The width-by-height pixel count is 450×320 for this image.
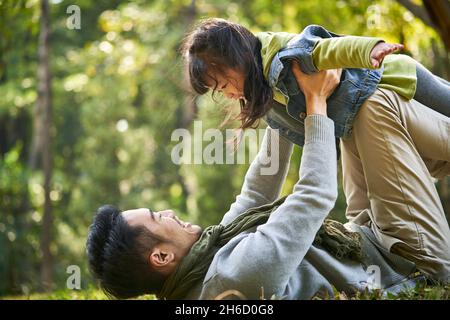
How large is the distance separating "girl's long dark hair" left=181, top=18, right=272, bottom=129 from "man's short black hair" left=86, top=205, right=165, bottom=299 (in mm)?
611

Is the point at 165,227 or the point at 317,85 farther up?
the point at 317,85

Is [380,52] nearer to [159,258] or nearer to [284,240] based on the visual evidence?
[284,240]

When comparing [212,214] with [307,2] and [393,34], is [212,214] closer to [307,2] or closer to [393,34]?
[307,2]

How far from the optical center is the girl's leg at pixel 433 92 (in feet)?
8.50

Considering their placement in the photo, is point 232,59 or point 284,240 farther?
point 232,59

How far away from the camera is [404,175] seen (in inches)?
94.1

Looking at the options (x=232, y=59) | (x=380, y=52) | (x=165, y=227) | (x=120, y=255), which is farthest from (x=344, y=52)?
(x=120, y=255)

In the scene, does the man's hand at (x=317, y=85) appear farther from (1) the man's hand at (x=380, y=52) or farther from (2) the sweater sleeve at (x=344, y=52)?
(1) the man's hand at (x=380, y=52)

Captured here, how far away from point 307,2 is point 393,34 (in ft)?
6.36

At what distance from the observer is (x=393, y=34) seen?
5.77 m

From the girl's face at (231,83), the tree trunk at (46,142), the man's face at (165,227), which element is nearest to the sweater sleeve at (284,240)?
the man's face at (165,227)

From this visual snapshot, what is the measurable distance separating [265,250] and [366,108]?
0.70 meters

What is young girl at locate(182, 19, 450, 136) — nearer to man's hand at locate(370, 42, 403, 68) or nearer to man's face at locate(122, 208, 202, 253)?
man's hand at locate(370, 42, 403, 68)

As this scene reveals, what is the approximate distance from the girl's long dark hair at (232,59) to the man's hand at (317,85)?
0.14 meters
